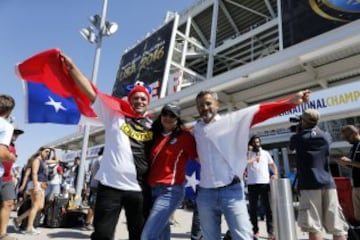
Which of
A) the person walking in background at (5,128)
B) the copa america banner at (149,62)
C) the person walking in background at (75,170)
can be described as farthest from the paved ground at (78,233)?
the copa america banner at (149,62)

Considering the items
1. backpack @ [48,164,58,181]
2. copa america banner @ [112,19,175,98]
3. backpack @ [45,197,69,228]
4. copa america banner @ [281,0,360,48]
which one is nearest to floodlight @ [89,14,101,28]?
backpack @ [48,164,58,181]

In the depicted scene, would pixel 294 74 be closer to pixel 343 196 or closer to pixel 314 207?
pixel 343 196

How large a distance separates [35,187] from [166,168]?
4022mm

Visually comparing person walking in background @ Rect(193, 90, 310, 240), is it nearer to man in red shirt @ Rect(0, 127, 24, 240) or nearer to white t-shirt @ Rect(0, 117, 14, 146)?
white t-shirt @ Rect(0, 117, 14, 146)

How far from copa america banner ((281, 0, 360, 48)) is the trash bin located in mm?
11618

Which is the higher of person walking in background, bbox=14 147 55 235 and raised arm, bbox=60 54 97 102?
raised arm, bbox=60 54 97 102

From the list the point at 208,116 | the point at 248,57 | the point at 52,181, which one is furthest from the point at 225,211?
the point at 248,57

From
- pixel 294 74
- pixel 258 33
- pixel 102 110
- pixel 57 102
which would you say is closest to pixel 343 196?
pixel 102 110

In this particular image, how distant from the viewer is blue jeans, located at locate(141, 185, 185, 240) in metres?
2.50

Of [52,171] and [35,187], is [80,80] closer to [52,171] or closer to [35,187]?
[35,187]

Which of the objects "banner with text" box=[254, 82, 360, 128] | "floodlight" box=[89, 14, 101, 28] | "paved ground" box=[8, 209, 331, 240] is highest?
"floodlight" box=[89, 14, 101, 28]

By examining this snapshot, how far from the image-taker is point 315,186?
3482 mm

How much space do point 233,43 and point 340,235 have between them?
2766 centimetres

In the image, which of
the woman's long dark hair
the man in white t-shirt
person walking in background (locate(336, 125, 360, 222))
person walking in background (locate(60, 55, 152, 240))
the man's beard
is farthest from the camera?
the man in white t-shirt
